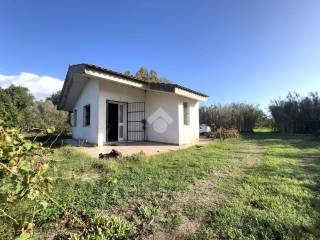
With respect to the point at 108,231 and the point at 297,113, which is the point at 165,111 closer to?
the point at 108,231

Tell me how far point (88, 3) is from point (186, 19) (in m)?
4.96

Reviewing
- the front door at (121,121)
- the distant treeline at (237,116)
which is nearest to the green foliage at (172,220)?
the front door at (121,121)

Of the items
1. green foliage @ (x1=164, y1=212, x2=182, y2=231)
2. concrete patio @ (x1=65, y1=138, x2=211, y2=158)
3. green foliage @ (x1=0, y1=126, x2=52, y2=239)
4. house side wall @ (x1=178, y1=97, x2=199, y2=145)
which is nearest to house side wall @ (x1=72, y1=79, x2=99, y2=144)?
concrete patio @ (x1=65, y1=138, x2=211, y2=158)

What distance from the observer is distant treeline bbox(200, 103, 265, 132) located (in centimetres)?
Result: 2220

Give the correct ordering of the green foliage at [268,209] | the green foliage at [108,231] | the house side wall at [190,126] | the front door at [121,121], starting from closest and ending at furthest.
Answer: the green foliage at [108,231] < the green foliage at [268,209] < the house side wall at [190,126] < the front door at [121,121]

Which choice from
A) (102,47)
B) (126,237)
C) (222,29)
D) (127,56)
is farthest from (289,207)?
(127,56)

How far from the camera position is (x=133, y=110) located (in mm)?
13477

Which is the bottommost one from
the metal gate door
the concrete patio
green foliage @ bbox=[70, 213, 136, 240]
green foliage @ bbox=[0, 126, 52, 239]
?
green foliage @ bbox=[70, 213, 136, 240]

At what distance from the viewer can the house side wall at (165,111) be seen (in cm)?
1230

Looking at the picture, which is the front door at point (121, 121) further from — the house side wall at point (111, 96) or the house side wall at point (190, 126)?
the house side wall at point (190, 126)

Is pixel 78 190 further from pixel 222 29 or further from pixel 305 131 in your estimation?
pixel 305 131

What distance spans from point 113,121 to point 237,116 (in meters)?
13.1

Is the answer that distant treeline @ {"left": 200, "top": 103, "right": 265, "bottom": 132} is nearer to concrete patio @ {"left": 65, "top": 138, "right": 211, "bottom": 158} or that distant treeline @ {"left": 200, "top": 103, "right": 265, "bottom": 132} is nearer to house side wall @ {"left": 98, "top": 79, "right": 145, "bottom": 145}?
house side wall @ {"left": 98, "top": 79, "right": 145, "bottom": 145}

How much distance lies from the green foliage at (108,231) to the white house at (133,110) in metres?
8.13
